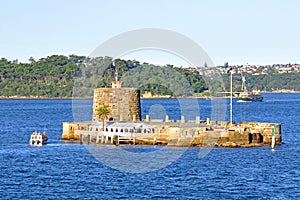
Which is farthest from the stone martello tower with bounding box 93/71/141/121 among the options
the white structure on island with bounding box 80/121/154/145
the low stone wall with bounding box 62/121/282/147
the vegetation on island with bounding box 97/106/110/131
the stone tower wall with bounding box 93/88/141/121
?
the low stone wall with bounding box 62/121/282/147

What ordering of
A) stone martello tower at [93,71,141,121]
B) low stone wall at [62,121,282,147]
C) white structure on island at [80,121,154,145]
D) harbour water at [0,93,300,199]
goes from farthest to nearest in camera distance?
1. stone martello tower at [93,71,141,121]
2. white structure on island at [80,121,154,145]
3. low stone wall at [62,121,282,147]
4. harbour water at [0,93,300,199]

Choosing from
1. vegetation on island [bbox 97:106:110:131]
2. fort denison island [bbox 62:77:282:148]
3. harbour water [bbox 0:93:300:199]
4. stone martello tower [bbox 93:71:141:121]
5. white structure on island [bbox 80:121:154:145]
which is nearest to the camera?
harbour water [bbox 0:93:300:199]

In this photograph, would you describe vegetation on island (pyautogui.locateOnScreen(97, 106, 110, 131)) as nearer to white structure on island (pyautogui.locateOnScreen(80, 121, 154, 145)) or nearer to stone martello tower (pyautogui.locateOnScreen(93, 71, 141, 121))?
stone martello tower (pyautogui.locateOnScreen(93, 71, 141, 121))

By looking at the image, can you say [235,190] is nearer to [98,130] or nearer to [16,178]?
[16,178]

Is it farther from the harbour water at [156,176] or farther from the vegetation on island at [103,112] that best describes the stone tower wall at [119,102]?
the harbour water at [156,176]

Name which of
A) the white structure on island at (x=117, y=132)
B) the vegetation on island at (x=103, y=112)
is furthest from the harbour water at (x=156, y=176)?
the vegetation on island at (x=103, y=112)

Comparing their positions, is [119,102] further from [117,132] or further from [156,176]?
[156,176]

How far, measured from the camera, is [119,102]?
3388 inches

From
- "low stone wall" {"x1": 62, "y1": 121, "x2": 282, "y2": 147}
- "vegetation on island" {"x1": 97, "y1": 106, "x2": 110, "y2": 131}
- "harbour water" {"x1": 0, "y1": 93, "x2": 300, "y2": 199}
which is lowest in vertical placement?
"harbour water" {"x1": 0, "y1": 93, "x2": 300, "y2": 199}

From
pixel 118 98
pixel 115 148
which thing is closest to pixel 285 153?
pixel 115 148

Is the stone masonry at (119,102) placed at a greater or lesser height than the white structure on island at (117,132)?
greater

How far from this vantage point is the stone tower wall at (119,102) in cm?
8600

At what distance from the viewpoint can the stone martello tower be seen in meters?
86.0

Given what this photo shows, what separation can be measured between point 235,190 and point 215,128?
959 inches
